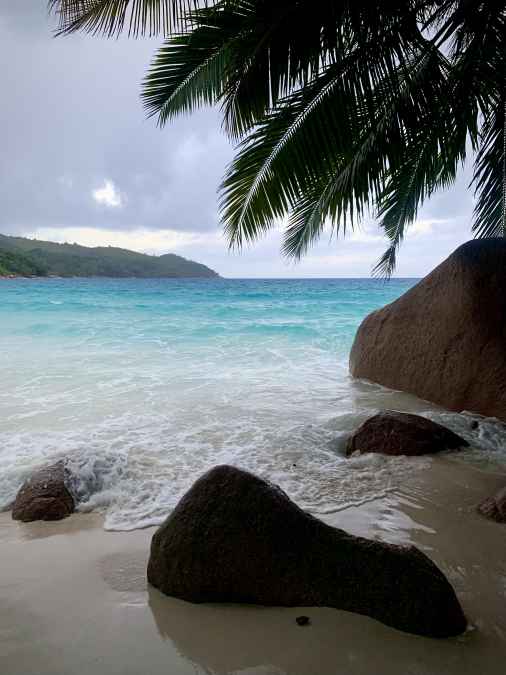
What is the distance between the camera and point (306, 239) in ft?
19.5

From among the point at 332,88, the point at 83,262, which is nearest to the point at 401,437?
the point at 332,88

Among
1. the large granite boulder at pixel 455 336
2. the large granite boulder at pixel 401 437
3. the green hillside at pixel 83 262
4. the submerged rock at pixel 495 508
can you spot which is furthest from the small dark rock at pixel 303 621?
the green hillside at pixel 83 262

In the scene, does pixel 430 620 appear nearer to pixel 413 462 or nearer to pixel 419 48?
pixel 413 462

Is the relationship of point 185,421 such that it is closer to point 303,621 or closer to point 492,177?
point 303,621

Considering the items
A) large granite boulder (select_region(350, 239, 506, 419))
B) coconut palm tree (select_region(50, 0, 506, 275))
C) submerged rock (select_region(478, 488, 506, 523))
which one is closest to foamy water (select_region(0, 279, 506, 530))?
large granite boulder (select_region(350, 239, 506, 419))

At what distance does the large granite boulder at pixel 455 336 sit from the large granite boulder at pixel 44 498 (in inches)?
168

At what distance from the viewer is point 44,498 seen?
114 inches

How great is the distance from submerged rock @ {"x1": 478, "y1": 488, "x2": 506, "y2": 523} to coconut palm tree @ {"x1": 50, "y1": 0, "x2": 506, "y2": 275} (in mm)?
3465

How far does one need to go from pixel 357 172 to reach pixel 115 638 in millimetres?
4808

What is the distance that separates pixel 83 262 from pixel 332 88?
276 feet

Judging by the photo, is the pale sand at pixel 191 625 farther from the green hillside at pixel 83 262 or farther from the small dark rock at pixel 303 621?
the green hillside at pixel 83 262

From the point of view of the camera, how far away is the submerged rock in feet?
8.49

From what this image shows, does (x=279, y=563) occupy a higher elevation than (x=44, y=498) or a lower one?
higher

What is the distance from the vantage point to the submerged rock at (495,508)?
259cm
